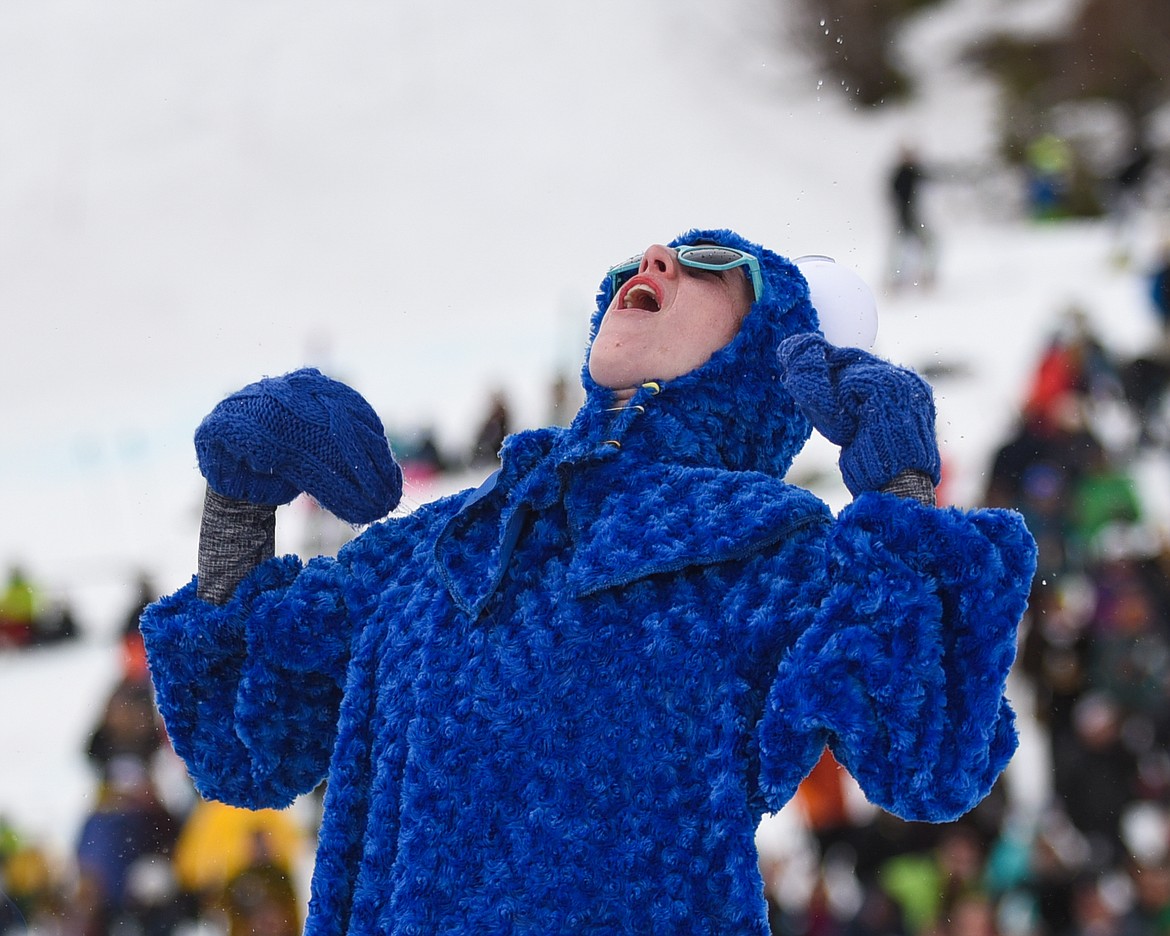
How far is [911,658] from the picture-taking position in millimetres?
1412

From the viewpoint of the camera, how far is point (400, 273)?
20.3 metres

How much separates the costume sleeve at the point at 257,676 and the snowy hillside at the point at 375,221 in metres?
4.99

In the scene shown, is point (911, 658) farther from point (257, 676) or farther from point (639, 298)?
point (257, 676)

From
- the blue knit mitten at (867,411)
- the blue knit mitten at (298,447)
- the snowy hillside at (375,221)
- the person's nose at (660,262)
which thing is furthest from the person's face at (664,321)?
the snowy hillside at (375,221)

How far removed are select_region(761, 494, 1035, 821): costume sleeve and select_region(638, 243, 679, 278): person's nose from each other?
1.32 ft

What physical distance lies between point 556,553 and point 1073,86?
22.2m

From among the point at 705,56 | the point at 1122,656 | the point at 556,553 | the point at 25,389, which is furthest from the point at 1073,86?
the point at 556,553

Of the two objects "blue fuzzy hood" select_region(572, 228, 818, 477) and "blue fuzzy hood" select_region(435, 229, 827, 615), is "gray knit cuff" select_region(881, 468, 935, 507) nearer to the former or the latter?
"blue fuzzy hood" select_region(435, 229, 827, 615)

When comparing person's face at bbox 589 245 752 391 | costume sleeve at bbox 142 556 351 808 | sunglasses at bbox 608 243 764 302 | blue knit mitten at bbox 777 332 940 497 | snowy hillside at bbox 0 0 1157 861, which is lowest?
snowy hillside at bbox 0 0 1157 861

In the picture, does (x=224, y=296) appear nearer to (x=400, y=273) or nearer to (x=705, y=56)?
(x=400, y=273)

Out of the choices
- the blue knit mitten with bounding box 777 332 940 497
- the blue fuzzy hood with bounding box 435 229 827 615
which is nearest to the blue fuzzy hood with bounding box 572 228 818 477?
the blue fuzzy hood with bounding box 435 229 827 615

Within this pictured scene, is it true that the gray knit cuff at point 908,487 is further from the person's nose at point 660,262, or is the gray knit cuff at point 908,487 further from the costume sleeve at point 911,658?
the person's nose at point 660,262

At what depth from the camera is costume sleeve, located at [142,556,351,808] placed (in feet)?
5.60

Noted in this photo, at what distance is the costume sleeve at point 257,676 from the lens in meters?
1.71
